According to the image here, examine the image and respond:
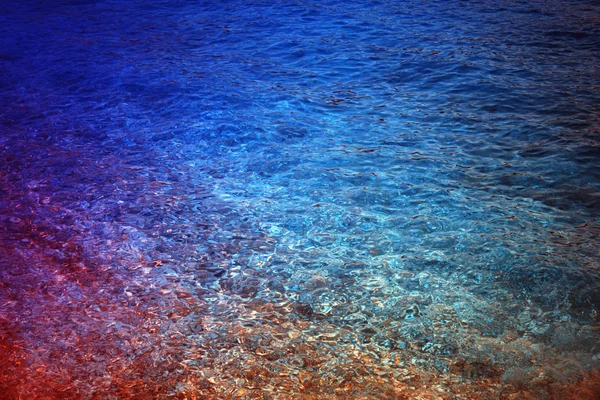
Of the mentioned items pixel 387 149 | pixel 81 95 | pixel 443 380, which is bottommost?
pixel 443 380

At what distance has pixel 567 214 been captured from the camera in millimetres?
2514

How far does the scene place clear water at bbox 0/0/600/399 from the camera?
1774mm

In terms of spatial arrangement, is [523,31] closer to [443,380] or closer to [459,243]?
[459,243]

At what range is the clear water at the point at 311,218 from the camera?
5.82 ft

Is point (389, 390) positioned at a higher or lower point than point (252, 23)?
lower

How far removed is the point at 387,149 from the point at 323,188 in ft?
1.89

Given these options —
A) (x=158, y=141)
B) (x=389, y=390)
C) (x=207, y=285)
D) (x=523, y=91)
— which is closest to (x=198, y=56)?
(x=158, y=141)

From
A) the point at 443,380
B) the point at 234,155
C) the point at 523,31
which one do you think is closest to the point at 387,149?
the point at 234,155

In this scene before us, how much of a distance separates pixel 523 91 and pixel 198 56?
9.68 feet

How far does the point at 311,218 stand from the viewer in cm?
262

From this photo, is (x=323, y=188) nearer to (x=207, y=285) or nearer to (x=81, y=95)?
(x=207, y=285)

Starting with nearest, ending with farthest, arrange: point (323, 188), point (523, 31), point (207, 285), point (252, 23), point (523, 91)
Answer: point (207, 285), point (323, 188), point (523, 91), point (523, 31), point (252, 23)

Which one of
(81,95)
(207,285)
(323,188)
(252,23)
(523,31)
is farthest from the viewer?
(252,23)

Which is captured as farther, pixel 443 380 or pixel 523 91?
pixel 523 91
